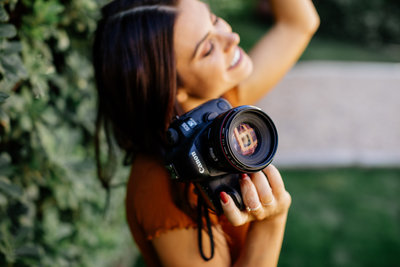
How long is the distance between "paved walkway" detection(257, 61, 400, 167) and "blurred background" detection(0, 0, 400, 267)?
0.02 meters

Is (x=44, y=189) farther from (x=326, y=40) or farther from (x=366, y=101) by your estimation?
(x=326, y=40)

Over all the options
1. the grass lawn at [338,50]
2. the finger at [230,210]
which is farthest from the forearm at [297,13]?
the grass lawn at [338,50]

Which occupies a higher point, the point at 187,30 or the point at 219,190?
the point at 187,30

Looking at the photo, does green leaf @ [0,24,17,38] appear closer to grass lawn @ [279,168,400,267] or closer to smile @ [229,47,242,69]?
smile @ [229,47,242,69]

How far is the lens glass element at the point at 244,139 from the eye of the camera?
3.56ft

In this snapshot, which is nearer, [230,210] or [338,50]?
[230,210]

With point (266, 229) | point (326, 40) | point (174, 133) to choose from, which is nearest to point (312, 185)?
point (266, 229)

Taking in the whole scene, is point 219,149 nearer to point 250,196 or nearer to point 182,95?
point 250,196

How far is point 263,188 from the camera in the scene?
1087 millimetres

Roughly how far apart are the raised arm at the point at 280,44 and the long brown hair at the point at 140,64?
48 cm

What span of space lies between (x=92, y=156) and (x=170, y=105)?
927mm

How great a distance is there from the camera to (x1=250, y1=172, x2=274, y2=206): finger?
109 centimetres

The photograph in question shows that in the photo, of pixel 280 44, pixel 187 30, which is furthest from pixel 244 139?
pixel 280 44

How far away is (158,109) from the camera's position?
4.30 feet
